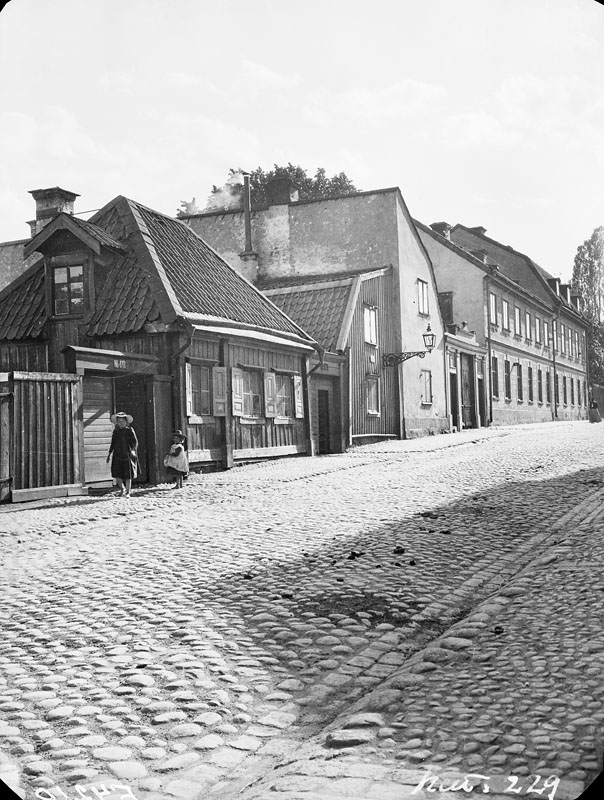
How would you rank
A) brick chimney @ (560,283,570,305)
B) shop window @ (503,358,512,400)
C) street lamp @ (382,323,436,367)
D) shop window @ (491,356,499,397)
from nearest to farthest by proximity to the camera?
street lamp @ (382,323,436,367) → shop window @ (491,356,499,397) → shop window @ (503,358,512,400) → brick chimney @ (560,283,570,305)

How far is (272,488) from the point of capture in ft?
43.4

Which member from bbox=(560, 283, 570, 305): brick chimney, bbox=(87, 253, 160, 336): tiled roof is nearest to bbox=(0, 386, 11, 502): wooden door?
bbox=(87, 253, 160, 336): tiled roof

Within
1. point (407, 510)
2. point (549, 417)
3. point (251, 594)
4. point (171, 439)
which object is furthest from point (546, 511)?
point (549, 417)

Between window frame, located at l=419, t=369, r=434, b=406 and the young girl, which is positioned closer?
the young girl

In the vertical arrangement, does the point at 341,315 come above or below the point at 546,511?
above

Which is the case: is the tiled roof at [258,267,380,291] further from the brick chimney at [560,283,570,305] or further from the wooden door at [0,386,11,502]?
the brick chimney at [560,283,570,305]

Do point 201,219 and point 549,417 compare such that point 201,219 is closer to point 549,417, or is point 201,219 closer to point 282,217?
point 282,217

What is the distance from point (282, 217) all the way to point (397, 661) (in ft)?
81.1

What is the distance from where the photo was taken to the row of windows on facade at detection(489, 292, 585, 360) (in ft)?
120

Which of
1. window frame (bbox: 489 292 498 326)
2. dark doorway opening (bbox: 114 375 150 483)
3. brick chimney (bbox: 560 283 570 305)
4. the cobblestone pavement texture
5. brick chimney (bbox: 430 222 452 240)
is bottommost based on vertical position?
the cobblestone pavement texture

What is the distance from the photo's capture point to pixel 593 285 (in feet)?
Result: 51.5

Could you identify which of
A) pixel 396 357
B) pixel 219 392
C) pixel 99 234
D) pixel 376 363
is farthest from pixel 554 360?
pixel 99 234

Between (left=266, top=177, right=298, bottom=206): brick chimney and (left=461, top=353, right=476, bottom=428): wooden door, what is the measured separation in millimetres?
9409

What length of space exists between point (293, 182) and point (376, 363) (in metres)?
7.63
